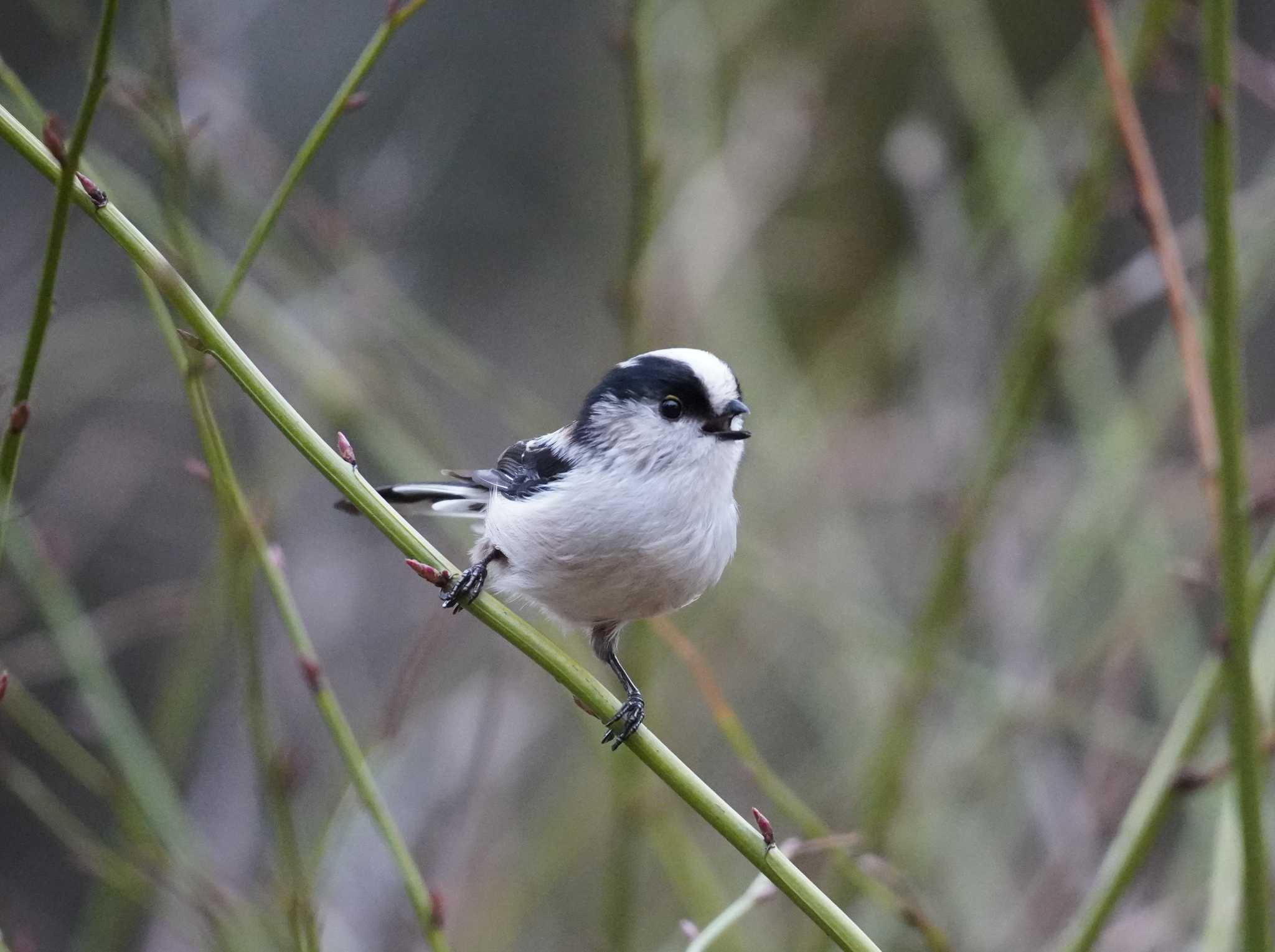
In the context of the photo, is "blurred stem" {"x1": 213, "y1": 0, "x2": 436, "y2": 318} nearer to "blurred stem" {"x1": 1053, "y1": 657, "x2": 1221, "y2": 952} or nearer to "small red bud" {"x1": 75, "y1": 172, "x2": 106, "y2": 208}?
"small red bud" {"x1": 75, "y1": 172, "x2": 106, "y2": 208}

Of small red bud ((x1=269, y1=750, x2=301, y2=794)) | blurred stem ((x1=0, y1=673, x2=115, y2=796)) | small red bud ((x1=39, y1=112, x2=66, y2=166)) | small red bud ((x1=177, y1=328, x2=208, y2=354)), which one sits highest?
small red bud ((x1=39, y1=112, x2=66, y2=166))

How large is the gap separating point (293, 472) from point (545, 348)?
2.33m

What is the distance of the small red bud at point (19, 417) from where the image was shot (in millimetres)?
1163

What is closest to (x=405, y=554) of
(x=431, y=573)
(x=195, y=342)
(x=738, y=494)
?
(x=431, y=573)

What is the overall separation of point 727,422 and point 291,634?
72cm

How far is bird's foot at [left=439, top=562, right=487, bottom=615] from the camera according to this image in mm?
1590

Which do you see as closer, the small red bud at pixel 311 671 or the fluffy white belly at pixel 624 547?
the small red bud at pixel 311 671

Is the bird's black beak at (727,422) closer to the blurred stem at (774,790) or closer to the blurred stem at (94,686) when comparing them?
the blurred stem at (774,790)

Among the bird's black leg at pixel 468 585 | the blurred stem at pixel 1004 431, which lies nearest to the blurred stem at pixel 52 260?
the bird's black leg at pixel 468 585

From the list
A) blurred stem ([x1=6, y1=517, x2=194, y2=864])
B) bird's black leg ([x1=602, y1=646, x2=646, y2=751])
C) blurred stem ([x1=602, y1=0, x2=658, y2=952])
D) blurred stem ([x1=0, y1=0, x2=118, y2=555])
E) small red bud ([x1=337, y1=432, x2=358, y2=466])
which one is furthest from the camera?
blurred stem ([x1=602, y1=0, x2=658, y2=952])

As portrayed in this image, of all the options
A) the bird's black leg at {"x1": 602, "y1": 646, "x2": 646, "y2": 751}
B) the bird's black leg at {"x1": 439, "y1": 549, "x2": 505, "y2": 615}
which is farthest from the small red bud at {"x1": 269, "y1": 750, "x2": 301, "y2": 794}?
the bird's black leg at {"x1": 602, "y1": 646, "x2": 646, "y2": 751}

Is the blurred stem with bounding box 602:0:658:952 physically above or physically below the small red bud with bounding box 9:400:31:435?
below

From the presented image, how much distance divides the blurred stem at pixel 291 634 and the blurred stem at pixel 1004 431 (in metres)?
0.93

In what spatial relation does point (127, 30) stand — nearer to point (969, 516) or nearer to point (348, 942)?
point (348, 942)
